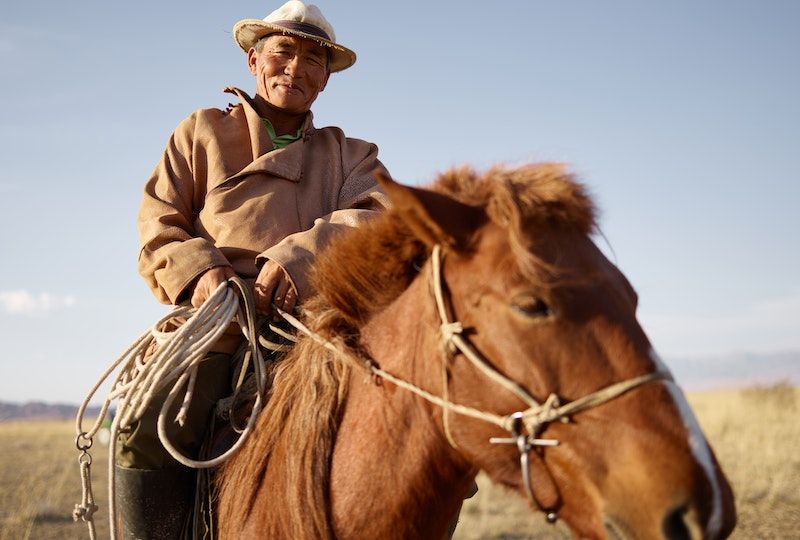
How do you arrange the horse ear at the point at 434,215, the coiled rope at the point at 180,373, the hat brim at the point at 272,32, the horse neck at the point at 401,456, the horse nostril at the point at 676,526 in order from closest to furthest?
the horse nostril at the point at 676,526
the horse ear at the point at 434,215
the horse neck at the point at 401,456
the coiled rope at the point at 180,373
the hat brim at the point at 272,32

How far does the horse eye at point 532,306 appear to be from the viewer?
2084 mm

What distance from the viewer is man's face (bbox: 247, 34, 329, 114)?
3951 mm

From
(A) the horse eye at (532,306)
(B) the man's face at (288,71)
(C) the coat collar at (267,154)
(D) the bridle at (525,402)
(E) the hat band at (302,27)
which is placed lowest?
(D) the bridle at (525,402)

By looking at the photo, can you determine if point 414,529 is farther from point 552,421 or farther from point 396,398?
point 552,421

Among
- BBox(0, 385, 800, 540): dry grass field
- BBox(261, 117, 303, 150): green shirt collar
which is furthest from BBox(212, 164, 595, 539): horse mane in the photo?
BBox(0, 385, 800, 540): dry grass field

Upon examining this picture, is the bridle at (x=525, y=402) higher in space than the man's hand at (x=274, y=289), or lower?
lower

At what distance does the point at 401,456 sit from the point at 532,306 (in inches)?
28.0

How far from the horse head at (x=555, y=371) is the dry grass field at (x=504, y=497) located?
7.61 meters

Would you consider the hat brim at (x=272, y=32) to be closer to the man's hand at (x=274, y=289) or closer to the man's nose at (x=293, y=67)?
the man's nose at (x=293, y=67)

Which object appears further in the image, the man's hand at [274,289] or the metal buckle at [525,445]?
the man's hand at [274,289]

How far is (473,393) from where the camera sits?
220 cm

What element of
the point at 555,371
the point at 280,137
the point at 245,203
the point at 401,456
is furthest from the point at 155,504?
the point at 280,137

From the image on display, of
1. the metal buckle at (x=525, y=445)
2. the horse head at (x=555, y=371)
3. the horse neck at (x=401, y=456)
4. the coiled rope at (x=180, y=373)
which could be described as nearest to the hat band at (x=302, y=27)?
the coiled rope at (x=180, y=373)

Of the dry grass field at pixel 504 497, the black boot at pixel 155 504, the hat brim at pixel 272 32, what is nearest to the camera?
the black boot at pixel 155 504
